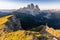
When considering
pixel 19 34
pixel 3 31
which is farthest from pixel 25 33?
pixel 3 31

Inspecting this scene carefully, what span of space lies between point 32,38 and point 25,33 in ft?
50.9

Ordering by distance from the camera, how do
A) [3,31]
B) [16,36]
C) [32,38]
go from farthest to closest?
1. [3,31]
2. [16,36]
3. [32,38]

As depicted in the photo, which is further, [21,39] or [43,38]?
[43,38]

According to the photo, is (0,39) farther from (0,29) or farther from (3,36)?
(0,29)

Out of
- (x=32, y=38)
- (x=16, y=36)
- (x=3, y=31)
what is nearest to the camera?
(x=32, y=38)

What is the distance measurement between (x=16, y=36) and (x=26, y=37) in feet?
33.6

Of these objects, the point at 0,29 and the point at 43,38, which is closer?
the point at 43,38

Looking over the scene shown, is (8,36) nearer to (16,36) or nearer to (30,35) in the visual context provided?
(16,36)

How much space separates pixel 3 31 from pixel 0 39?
87.8ft

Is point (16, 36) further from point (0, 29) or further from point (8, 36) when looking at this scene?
point (0, 29)

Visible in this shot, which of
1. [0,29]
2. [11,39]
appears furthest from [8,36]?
[0,29]

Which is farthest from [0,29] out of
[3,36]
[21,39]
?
[21,39]

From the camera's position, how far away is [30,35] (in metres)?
160

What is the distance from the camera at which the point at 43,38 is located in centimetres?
17312
